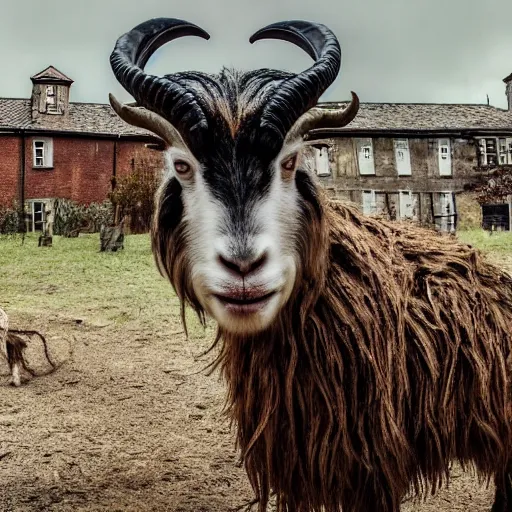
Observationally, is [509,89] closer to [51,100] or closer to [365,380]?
[51,100]

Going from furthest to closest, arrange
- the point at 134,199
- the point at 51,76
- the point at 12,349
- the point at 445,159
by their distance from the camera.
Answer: the point at 445,159, the point at 51,76, the point at 134,199, the point at 12,349

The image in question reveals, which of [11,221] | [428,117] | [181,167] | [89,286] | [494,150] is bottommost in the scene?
[89,286]

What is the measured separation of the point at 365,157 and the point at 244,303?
25.5 metres

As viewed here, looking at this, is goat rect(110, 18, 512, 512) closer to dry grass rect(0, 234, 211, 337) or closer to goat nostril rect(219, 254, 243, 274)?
goat nostril rect(219, 254, 243, 274)

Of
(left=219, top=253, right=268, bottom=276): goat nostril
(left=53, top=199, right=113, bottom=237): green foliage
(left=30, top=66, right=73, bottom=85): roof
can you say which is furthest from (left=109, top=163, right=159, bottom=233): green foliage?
(left=219, top=253, right=268, bottom=276): goat nostril

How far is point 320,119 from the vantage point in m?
2.24

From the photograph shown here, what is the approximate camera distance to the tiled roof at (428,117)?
2684 cm

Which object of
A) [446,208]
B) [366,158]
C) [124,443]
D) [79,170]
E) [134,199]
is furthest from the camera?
[446,208]

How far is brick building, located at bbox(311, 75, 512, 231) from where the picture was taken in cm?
2659

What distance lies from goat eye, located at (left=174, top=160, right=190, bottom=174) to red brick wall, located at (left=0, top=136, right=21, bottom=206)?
25.2 m

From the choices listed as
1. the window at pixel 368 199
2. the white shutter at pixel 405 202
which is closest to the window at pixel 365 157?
the window at pixel 368 199

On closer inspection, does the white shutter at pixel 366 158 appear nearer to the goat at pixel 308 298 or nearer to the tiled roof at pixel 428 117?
the tiled roof at pixel 428 117

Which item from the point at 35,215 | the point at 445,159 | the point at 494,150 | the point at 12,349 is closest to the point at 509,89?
the point at 494,150

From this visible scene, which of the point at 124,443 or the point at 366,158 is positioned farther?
the point at 366,158
